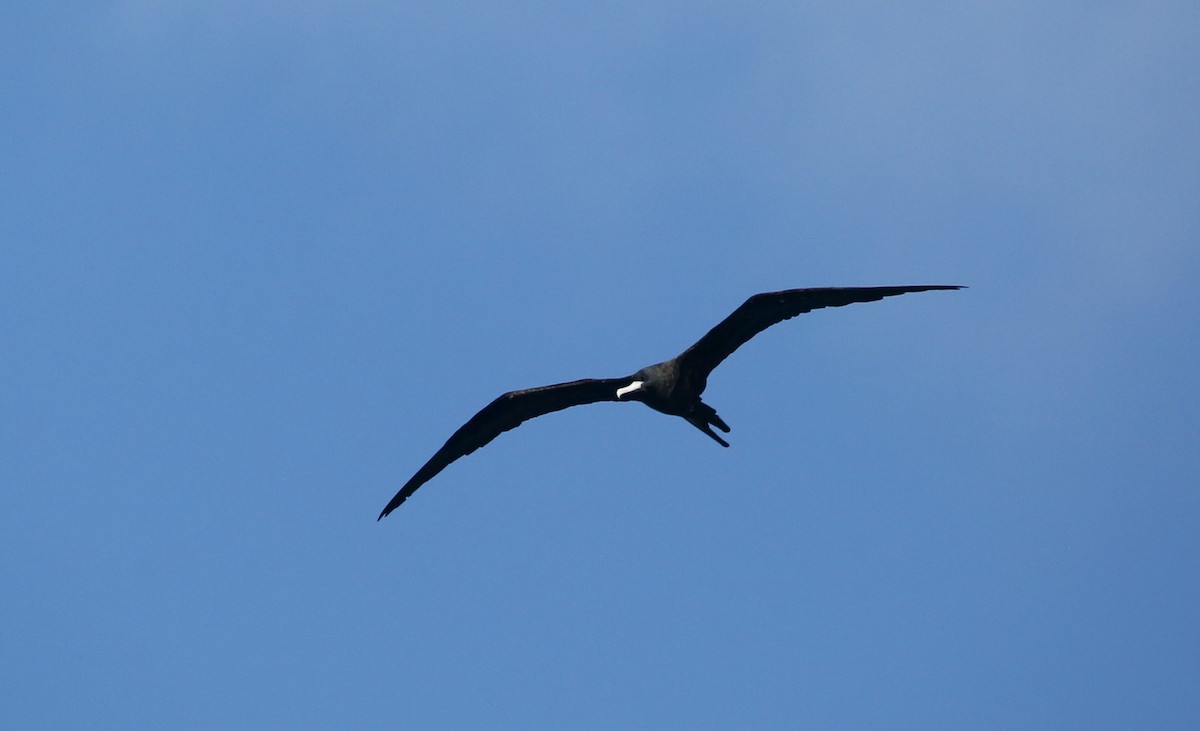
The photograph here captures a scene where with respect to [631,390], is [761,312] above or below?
above

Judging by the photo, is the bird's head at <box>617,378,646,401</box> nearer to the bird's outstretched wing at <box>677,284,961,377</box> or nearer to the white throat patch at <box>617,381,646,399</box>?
the white throat patch at <box>617,381,646,399</box>

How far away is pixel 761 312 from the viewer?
22.9 metres

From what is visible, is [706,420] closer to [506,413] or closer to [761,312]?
[761,312]

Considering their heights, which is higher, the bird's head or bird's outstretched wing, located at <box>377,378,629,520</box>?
bird's outstretched wing, located at <box>377,378,629,520</box>

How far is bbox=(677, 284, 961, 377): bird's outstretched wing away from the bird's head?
77 centimetres

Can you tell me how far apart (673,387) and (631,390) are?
2.38ft

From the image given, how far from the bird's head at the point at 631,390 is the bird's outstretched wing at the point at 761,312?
77 cm

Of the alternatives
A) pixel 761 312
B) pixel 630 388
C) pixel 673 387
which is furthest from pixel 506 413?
pixel 761 312

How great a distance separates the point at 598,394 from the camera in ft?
82.3

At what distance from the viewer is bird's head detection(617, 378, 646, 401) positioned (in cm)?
2366

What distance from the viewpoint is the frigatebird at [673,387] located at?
882 inches

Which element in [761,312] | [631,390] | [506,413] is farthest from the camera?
[506,413]

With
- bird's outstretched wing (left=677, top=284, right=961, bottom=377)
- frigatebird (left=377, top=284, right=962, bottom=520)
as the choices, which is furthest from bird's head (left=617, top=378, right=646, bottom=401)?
bird's outstretched wing (left=677, top=284, right=961, bottom=377)

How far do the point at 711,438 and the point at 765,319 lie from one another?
236 centimetres
